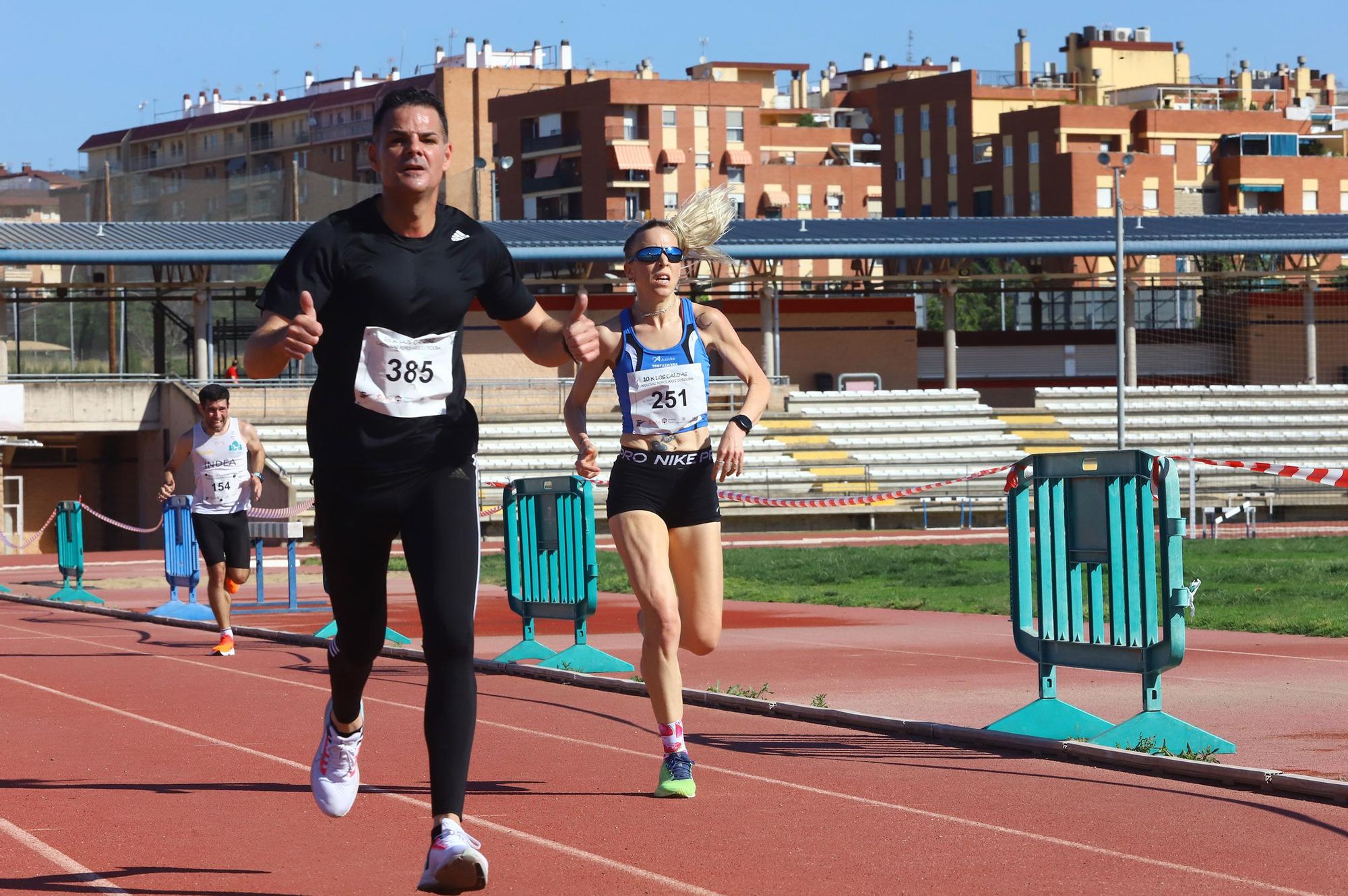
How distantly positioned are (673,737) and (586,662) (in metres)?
5.01

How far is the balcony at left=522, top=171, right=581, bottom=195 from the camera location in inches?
4257

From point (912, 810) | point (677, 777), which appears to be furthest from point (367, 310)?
point (912, 810)

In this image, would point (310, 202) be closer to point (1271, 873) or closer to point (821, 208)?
point (1271, 873)

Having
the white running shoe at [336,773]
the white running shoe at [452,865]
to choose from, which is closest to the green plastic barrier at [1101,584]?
the white running shoe at [336,773]

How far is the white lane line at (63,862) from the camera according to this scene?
210 inches

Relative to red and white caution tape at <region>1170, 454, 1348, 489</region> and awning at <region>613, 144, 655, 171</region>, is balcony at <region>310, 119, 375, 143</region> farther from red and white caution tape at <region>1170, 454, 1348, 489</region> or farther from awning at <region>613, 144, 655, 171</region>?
red and white caution tape at <region>1170, 454, 1348, 489</region>

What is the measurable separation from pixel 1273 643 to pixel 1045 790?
649 cm

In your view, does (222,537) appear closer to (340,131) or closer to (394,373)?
(394,373)

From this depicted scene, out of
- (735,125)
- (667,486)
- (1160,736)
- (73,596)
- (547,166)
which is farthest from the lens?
(735,125)

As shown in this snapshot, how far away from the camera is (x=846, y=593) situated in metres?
19.2

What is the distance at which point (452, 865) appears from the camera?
5020 mm

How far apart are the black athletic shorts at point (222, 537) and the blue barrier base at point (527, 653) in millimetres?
2499

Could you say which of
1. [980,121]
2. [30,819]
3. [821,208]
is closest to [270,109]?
[821,208]

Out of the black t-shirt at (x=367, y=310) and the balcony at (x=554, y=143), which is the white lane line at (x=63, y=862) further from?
the balcony at (x=554, y=143)
